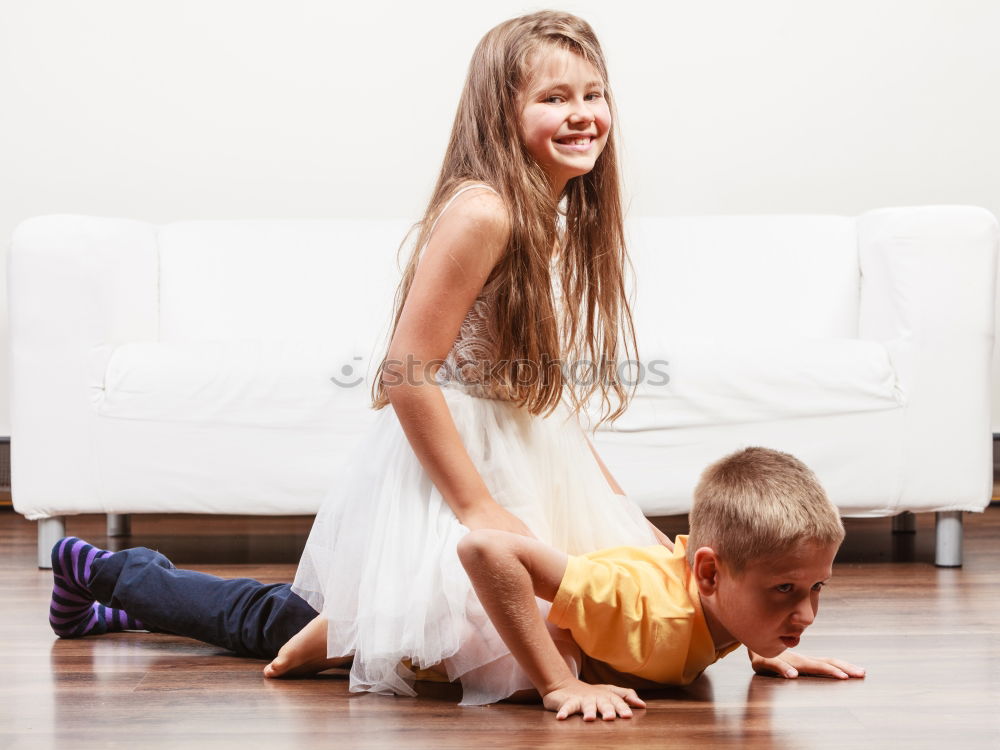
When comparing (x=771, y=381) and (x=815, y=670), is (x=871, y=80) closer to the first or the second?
(x=771, y=381)

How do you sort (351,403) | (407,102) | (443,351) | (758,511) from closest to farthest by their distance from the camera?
1. (758,511)
2. (443,351)
3. (351,403)
4. (407,102)

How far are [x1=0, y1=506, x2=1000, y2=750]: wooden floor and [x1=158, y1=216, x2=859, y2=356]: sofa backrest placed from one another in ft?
2.55

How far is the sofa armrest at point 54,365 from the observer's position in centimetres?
183

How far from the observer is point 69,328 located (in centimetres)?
183

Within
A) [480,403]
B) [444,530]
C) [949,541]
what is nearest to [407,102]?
[949,541]

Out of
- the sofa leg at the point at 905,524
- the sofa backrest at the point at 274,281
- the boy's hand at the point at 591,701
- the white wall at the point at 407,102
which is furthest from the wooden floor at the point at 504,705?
the white wall at the point at 407,102

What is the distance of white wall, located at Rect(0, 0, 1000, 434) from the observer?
2.65 metres

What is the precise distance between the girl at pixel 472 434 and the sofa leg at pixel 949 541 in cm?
79

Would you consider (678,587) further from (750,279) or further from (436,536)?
(750,279)

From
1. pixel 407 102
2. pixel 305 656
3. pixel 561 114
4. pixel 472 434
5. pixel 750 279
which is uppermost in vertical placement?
pixel 407 102

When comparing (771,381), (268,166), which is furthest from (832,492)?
(268,166)

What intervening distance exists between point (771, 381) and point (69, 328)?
1.10m

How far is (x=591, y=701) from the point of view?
3.35 ft

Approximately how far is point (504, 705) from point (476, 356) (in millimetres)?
347
